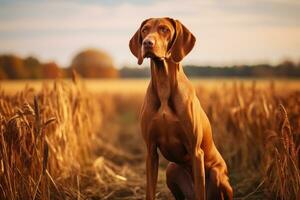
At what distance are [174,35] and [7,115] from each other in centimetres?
232

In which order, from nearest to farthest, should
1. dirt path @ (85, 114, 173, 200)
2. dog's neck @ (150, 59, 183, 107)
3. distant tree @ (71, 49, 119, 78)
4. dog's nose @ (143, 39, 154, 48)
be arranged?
1. dog's nose @ (143, 39, 154, 48)
2. dog's neck @ (150, 59, 183, 107)
3. dirt path @ (85, 114, 173, 200)
4. distant tree @ (71, 49, 119, 78)

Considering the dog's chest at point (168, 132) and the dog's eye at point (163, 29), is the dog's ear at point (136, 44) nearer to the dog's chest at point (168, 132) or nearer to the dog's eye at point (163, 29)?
the dog's eye at point (163, 29)

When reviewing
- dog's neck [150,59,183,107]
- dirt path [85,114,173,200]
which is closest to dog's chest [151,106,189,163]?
dog's neck [150,59,183,107]

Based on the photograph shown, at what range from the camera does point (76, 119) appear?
8.31 m

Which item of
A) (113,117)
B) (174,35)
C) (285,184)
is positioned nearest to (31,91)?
(174,35)

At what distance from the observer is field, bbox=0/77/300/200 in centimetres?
552

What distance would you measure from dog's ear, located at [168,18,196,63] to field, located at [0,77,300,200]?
1190mm

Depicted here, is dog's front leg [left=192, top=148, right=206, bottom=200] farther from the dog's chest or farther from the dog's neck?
the dog's neck

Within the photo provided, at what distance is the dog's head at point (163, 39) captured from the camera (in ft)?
15.7

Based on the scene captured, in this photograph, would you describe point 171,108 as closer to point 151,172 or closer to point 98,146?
point 151,172

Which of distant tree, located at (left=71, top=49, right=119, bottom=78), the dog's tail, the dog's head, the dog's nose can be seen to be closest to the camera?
the dog's nose

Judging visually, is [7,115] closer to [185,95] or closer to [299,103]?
[185,95]

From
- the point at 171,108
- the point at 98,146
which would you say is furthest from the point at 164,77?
the point at 98,146

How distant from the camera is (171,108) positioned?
502cm
